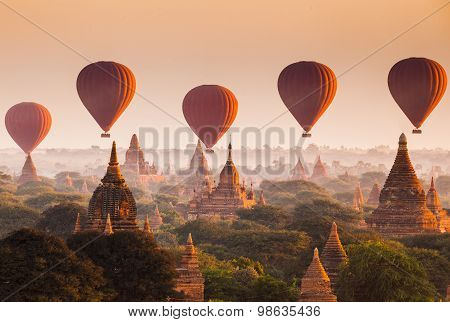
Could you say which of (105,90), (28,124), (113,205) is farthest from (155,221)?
(113,205)

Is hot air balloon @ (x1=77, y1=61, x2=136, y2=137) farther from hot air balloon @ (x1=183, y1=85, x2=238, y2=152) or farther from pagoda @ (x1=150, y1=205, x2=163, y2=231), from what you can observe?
pagoda @ (x1=150, y1=205, x2=163, y2=231)

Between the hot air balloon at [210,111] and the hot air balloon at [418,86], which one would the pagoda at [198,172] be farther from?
the hot air balloon at [418,86]

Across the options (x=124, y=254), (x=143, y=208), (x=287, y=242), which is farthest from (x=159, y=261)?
(x=143, y=208)

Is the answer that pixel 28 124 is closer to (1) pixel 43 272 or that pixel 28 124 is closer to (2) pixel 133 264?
(2) pixel 133 264

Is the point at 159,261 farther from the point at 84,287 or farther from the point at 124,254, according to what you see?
the point at 84,287

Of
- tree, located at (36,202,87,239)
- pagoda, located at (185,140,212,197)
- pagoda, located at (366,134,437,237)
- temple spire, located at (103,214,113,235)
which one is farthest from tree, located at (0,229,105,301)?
pagoda, located at (185,140,212,197)

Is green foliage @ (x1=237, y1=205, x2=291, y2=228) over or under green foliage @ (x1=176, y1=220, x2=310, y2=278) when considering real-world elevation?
over
